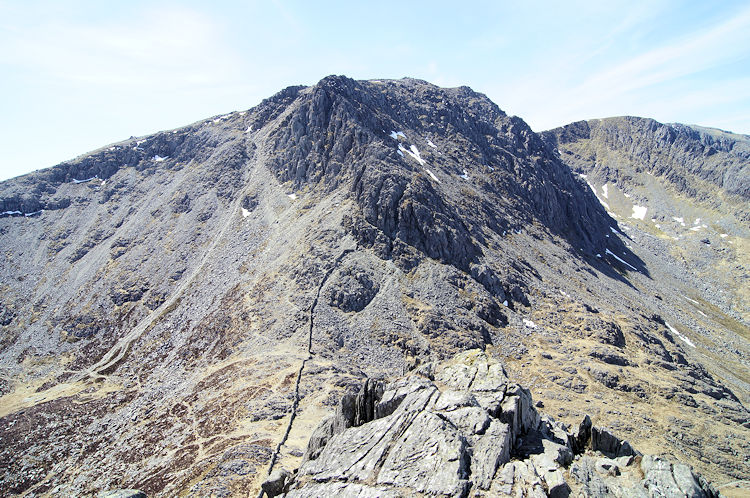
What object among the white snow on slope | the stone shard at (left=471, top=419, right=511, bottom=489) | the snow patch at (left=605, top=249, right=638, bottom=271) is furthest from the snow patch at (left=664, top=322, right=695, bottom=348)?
the stone shard at (left=471, top=419, right=511, bottom=489)

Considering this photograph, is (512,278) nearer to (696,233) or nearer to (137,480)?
(137,480)

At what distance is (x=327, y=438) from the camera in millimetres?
29109

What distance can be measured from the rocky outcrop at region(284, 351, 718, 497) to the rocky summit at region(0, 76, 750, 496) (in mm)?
141

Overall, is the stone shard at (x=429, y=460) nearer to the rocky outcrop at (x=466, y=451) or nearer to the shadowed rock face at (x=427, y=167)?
the rocky outcrop at (x=466, y=451)

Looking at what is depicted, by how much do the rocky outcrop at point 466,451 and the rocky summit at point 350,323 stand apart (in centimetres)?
14

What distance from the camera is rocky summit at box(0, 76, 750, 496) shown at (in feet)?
83.9

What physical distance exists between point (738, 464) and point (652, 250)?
136958 mm

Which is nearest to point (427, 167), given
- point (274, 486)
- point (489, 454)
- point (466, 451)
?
point (274, 486)

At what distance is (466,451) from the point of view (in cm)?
2158

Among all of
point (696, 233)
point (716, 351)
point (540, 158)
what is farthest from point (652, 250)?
point (716, 351)

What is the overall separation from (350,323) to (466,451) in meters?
44.9

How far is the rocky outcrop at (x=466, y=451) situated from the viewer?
19.4 meters

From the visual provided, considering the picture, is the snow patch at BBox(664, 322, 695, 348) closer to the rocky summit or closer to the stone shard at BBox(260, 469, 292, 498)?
the rocky summit

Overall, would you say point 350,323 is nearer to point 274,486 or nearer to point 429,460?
point 274,486
